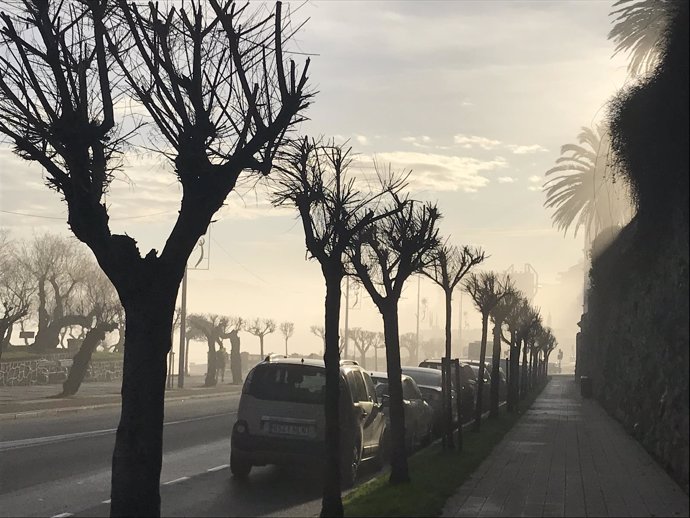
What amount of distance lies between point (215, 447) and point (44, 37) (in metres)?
10.9

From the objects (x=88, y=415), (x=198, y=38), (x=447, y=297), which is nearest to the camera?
(x=198, y=38)

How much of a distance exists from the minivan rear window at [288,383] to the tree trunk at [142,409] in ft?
17.0

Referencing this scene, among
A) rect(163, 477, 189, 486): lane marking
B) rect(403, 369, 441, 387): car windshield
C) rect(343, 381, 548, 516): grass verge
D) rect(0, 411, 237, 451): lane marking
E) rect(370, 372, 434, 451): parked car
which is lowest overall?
rect(163, 477, 189, 486): lane marking

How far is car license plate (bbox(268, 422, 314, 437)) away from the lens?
13633 millimetres

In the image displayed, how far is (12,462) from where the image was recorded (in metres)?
15.0

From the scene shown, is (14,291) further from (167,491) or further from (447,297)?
(167,491)

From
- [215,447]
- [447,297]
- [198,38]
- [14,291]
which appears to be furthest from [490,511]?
[14,291]

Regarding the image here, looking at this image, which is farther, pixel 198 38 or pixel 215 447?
pixel 215 447

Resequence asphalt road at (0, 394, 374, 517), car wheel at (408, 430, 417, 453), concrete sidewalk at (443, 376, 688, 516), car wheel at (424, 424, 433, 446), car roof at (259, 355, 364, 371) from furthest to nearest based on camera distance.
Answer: car wheel at (424, 424, 433, 446)
car wheel at (408, 430, 417, 453)
car roof at (259, 355, 364, 371)
asphalt road at (0, 394, 374, 517)
concrete sidewalk at (443, 376, 688, 516)

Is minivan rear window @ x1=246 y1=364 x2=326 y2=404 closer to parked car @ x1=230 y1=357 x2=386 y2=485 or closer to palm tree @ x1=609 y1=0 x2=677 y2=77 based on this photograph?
parked car @ x1=230 y1=357 x2=386 y2=485


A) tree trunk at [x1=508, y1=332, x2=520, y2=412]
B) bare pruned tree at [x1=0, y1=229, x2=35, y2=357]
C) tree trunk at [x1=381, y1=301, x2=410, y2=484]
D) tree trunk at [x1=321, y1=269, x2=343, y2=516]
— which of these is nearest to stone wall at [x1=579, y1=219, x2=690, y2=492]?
tree trunk at [x1=508, y1=332, x2=520, y2=412]

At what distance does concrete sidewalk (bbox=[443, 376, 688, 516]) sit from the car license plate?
226 cm

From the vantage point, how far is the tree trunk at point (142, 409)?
862 cm

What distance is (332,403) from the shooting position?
34.8 feet
